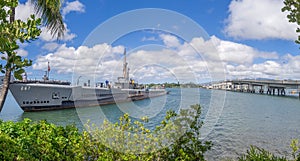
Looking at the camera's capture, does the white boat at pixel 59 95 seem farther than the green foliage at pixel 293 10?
Yes

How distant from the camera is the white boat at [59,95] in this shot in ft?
100

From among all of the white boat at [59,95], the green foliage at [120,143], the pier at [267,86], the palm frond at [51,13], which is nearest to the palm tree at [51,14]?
the palm frond at [51,13]

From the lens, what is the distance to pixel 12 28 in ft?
7.32

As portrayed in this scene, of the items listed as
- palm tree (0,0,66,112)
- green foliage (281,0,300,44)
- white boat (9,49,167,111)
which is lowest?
white boat (9,49,167,111)

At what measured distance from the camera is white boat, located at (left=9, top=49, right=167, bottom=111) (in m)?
30.5

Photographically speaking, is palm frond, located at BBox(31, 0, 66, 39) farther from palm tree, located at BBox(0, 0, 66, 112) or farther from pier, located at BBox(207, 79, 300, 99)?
pier, located at BBox(207, 79, 300, 99)

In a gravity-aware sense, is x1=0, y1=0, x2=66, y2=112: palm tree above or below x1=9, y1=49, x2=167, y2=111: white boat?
above

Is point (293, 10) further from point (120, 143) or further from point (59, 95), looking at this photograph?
Answer: point (59, 95)

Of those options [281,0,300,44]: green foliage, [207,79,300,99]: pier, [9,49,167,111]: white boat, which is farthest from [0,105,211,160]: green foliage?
[207,79,300,99]: pier

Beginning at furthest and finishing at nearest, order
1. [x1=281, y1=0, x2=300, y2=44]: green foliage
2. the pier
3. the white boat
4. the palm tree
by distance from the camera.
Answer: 1. the pier
2. the white boat
3. the palm tree
4. [x1=281, y1=0, x2=300, y2=44]: green foliage

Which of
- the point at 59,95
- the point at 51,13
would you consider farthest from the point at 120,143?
the point at 59,95

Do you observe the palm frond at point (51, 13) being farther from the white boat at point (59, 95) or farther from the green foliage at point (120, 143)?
the white boat at point (59, 95)

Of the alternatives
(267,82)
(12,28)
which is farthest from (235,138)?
(267,82)

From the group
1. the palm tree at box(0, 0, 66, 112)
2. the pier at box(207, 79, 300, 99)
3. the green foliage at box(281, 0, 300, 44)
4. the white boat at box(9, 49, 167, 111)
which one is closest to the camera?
the green foliage at box(281, 0, 300, 44)
